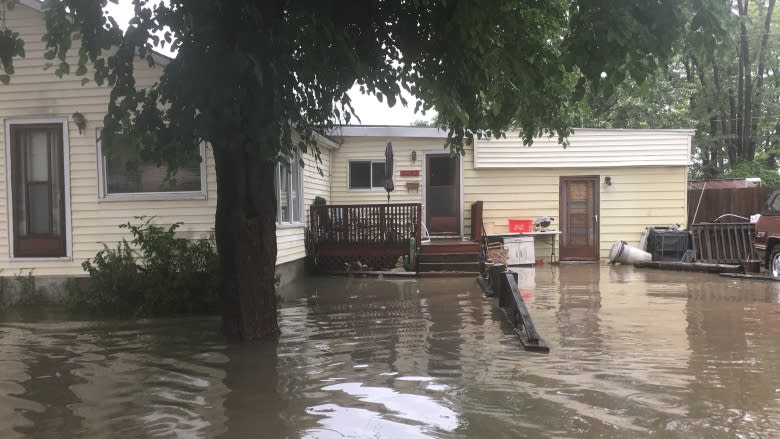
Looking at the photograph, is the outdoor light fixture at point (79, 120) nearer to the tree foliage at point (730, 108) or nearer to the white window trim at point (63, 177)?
the white window trim at point (63, 177)

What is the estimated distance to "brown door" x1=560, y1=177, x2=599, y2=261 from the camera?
15242 mm

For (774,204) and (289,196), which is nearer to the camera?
(774,204)

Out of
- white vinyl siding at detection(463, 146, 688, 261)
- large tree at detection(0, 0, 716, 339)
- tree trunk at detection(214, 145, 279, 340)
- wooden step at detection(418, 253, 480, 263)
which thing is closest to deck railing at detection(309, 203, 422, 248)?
wooden step at detection(418, 253, 480, 263)

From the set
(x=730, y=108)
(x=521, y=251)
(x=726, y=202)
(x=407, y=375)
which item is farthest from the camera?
(x=730, y=108)

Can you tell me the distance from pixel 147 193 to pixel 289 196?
10.7 ft

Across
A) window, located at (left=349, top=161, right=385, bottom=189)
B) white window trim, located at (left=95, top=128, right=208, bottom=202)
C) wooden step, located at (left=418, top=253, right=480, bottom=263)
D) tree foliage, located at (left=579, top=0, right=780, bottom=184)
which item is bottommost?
wooden step, located at (left=418, top=253, right=480, bottom=263)

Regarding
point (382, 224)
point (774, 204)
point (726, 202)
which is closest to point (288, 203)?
point (382, 224)

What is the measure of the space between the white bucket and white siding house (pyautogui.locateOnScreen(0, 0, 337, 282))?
33.0 feet

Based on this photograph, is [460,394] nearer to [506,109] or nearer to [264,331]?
[264,331]

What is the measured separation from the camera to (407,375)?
4906 millimetres

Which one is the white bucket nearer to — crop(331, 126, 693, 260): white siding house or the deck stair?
crop(331, 126, 693, 260): white siding house

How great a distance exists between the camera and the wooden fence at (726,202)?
16.5 meters

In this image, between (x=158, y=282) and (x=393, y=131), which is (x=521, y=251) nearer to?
(x=393, y=131)

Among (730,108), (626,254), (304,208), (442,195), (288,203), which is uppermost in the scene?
(730,108)
